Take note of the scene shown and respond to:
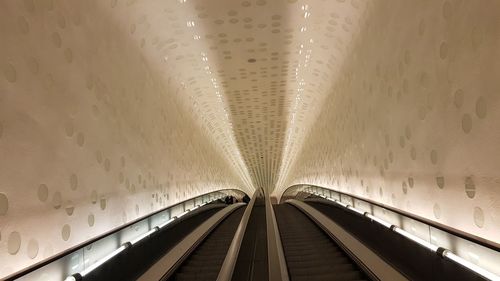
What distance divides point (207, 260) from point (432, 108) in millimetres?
4159

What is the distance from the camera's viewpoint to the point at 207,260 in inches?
268

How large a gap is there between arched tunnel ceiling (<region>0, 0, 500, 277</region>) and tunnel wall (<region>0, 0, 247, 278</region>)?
0.06 feet

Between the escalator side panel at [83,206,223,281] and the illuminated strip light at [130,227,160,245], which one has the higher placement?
the illuminated strip light at [130,227,160,245]

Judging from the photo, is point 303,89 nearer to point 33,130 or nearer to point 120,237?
point 120,237

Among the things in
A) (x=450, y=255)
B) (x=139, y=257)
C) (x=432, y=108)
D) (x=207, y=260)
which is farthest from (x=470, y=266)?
(x=207, y=260)

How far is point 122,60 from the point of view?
6.38 m

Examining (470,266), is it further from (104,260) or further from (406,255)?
(104,260)

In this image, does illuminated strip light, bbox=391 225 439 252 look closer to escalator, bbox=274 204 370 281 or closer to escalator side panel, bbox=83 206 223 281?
escalator, bbox=274 204 370 281

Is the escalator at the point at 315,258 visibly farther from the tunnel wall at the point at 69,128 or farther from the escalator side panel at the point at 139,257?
the tunnel wall at the point at 69,128

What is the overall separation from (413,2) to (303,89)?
292 inches

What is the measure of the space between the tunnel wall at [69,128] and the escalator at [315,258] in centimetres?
259

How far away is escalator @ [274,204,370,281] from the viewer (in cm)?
529

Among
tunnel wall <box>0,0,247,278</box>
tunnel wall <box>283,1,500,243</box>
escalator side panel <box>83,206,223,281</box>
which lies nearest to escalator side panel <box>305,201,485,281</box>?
tunnel wall <box>283,1,500,243</box>

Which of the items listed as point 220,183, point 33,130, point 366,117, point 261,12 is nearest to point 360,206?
point 366,117
